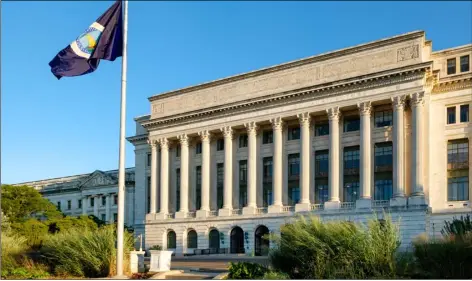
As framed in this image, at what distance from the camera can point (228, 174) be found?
66.2 m

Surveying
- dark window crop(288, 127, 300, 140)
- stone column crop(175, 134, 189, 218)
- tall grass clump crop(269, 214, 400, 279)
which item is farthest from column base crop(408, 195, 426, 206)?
tall grass clump crop(269, 214, 400, 279)

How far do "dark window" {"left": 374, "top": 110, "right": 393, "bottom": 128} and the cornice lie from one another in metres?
3.17

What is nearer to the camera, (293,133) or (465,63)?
(465,63)

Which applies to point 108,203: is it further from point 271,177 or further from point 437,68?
point 437,68

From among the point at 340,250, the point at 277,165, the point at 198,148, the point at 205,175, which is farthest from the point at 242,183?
the point at 340,250

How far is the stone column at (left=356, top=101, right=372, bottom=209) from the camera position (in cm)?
5462

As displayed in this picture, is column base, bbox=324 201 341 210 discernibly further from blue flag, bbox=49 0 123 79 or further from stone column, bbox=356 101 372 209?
blue flag, bbox=49 0 123 79

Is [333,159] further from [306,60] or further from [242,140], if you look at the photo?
[242,140]

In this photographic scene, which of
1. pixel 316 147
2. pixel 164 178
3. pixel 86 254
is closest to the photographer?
pixel 86 254

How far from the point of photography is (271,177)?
211ft

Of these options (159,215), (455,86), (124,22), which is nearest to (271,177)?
(159,215)

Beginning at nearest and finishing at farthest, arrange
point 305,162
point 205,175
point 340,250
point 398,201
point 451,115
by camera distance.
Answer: point 340,250
point 398,201
point 451,115
point 305,162
point 205,175

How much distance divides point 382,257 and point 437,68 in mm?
38840

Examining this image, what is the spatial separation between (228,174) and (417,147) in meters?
22.5
